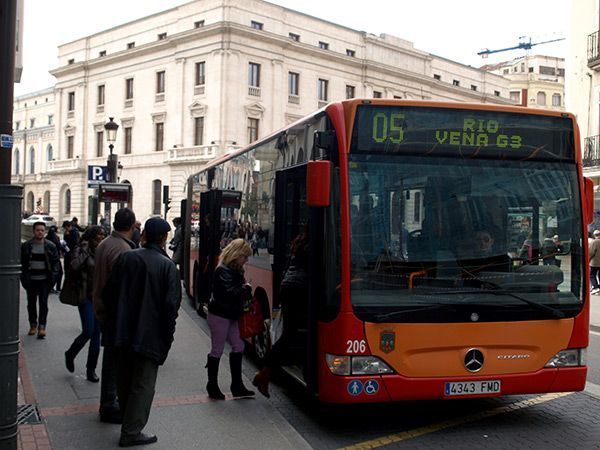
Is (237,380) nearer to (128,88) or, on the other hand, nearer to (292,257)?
(292,257)

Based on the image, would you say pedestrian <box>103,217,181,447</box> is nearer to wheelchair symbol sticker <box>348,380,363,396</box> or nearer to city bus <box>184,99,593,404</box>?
city bus <box>184,99,593,404</box>

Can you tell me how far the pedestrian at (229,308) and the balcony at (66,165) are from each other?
200ft

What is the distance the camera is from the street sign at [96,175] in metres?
19.3

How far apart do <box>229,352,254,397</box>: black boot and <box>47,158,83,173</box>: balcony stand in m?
60.9

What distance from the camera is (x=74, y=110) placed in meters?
66.0

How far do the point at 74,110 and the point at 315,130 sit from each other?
63.5 meters

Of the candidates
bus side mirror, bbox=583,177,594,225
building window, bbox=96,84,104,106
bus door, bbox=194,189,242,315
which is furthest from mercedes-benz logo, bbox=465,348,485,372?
building window, bbox=96,84,104,106

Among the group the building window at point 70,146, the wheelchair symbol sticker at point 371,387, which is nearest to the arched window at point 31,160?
the building window at point 70,146

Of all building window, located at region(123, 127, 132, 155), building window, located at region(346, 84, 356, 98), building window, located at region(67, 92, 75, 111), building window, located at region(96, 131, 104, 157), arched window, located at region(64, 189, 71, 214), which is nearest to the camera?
building window, located at region(346, 84, 356, 98)

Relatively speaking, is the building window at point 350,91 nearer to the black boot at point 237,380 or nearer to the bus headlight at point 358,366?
the black boot at point 237,380

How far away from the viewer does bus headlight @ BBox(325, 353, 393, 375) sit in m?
5.96

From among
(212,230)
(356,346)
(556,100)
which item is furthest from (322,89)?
(356,346)

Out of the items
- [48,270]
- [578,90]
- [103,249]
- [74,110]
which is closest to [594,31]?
[578,90]

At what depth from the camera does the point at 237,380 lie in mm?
7281
